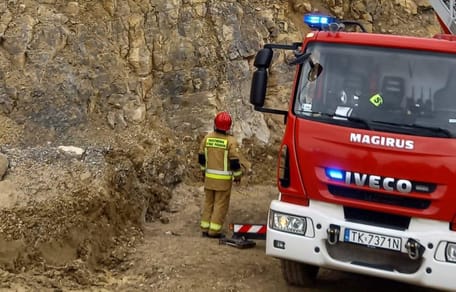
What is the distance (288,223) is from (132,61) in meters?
5.63

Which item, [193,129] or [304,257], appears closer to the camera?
[304,257]

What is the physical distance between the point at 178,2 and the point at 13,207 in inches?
219

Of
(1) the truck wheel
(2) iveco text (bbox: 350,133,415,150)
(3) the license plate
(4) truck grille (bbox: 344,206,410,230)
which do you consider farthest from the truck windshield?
(1) the truck wheel

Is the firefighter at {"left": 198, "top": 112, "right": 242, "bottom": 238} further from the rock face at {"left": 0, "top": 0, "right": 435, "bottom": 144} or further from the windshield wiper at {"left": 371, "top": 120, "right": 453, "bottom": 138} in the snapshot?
the windshield wiper at {"left": 371, "top": 120, "right": 453, "bottom": 138}

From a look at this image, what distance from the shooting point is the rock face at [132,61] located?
9.82m

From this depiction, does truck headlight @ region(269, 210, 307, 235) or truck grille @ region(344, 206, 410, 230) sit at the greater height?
truck grille @ region(344, 206, 410, 230)

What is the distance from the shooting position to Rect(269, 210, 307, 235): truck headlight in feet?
20.5

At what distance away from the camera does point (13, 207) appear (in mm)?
7484

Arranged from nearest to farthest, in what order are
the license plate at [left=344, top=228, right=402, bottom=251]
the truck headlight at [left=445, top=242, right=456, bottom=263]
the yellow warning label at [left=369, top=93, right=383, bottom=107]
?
the truck headlight at [left=445, top=242, right=456, bottom=263]
the license plate at [left=344, top=228, right=402, bottom=251]
the yellow warning label at [left=369, top=93, right=383, bottom=107]

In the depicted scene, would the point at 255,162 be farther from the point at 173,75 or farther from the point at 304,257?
the point at 304,257

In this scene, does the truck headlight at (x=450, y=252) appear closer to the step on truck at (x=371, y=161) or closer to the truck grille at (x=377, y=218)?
the step on truck at (x=371, y=161)

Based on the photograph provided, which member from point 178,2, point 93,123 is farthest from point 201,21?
point 93,123

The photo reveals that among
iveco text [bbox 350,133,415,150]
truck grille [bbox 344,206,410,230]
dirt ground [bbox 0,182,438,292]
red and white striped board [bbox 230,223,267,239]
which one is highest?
iveco text [bbox 350,133,415,150]

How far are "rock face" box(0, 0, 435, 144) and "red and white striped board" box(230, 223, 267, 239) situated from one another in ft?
9.25
